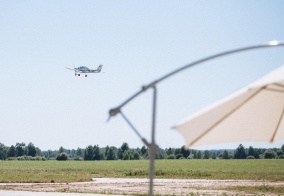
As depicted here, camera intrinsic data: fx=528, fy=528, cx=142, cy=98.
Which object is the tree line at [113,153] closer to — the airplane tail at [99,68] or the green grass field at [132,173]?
the airplane tail at [99,68]

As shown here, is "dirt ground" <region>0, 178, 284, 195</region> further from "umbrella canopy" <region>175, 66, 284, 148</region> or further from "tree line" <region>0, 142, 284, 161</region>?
"tree line" <region>0, 142, 284, 161</region>

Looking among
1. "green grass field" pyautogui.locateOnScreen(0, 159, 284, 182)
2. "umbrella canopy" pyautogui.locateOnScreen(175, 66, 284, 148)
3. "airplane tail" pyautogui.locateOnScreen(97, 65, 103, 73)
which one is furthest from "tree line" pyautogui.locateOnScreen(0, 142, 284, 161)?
"umbrella canopy" pyautogui.locateOnScreen(175, 66, 284, 148)

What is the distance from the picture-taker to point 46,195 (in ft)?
79.5

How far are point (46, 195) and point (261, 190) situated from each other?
1346 centimetres

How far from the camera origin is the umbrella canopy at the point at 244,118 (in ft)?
15.2

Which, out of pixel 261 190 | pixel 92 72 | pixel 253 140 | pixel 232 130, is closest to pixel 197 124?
pixel 232 130

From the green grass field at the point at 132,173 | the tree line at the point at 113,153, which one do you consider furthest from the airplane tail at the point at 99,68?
the tree line at the point at 113,153

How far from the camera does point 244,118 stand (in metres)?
5.36

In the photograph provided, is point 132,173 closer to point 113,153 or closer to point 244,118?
point 244,118

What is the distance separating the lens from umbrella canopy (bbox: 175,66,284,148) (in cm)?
463

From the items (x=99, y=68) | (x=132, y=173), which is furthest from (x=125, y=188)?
(x=99, y=68)

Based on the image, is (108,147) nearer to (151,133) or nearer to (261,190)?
(261,190)

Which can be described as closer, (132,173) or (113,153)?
(132,173)

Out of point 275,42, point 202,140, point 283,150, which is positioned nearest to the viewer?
point 275,42
